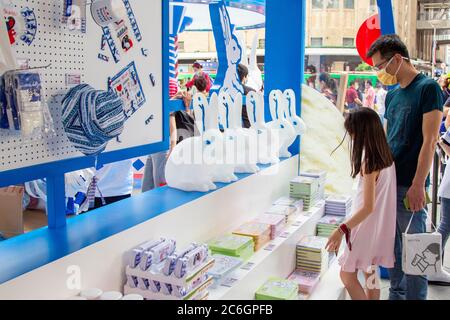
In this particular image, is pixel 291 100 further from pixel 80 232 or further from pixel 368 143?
pixel 80 232

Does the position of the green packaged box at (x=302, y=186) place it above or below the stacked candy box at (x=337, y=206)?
above

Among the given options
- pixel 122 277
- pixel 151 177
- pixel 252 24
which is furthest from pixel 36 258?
pixel 252 24

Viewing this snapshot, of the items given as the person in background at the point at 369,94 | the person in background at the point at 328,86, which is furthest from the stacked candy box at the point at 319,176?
the person in background at the point at 369,94

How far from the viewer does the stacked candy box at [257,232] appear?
8.77 feet

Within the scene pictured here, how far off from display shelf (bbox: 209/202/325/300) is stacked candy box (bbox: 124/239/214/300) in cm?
18

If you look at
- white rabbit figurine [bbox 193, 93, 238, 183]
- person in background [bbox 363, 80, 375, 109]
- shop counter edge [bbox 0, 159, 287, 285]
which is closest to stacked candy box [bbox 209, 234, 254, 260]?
shop counter edge [bbox 0, 159, 287, 285]

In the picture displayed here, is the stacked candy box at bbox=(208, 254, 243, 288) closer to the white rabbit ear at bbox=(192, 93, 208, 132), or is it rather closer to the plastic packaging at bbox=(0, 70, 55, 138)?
the white rabbit ear at bbox=(192, 93, 208, 132)

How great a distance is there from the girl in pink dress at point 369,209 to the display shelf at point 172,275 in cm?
78

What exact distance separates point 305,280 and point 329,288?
16cm

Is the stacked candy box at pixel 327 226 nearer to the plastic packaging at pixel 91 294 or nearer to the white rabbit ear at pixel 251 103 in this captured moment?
the white rabbit ear at pixel 251 103

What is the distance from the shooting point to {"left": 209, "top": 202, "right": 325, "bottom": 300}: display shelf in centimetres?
219

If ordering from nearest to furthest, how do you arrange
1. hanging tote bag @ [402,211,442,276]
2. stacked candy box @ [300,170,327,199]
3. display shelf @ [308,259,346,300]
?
1. hanging tote bag @ [402,211,442,276]
2. display shelf @ [308,259,346,300]
3. stacked candy box @ [300,170,327,199]

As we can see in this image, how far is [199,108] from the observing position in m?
2.70

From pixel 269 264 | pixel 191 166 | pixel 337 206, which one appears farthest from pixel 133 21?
pixel 337 206
